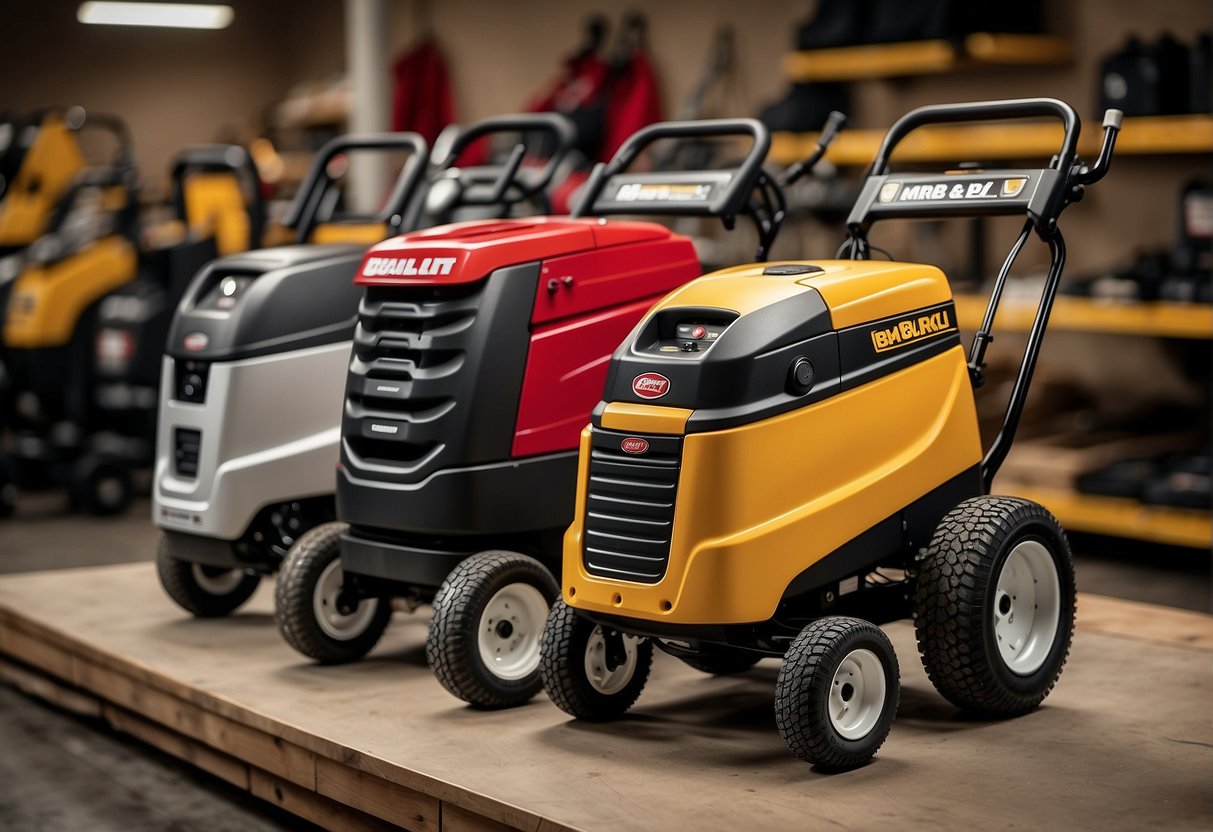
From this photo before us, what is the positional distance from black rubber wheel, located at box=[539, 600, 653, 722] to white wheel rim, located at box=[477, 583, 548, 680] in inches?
7.3

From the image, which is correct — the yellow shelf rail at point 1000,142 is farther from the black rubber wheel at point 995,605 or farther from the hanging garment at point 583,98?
the black rubber wheel at point 995,605

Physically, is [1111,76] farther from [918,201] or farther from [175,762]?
[175,762]

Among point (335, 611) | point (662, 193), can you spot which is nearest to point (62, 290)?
point (335, 611)

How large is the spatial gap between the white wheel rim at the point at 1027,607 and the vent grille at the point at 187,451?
1.71 metres

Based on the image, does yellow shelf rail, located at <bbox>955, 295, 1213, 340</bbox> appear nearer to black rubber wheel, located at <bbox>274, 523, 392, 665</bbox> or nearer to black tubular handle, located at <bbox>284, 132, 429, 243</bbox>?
black tubular handle, located at <bbox>284, 132, 429, 243</bbox>

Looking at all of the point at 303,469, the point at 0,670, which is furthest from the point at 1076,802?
the point at 0,670

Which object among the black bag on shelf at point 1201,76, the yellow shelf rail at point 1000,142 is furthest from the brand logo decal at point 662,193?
the black bag on shelf at point 1201,76

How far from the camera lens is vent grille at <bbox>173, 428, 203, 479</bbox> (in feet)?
11.5

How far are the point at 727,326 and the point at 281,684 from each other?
120 cm

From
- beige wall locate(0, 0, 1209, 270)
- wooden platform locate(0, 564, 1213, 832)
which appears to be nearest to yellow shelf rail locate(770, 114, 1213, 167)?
beige wall locate(0, 0, 1209, 270)

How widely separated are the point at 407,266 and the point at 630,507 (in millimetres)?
763

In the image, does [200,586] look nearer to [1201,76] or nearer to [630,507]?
[630,507]

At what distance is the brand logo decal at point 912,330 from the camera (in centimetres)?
259

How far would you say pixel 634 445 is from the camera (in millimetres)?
2445
